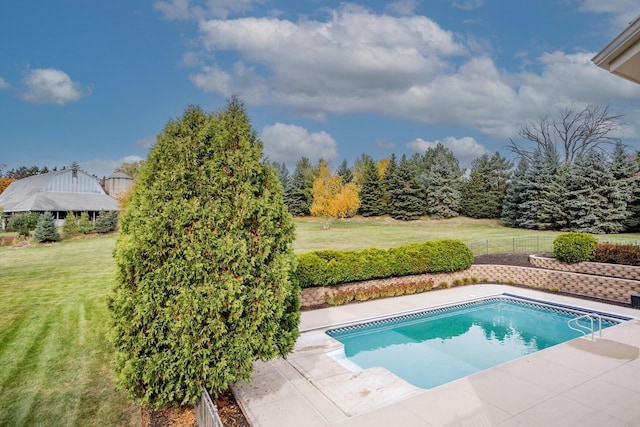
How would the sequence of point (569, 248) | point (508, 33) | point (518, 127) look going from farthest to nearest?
point (518, 127) < point (508, 33) < point (569, 248)

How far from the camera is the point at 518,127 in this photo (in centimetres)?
4534

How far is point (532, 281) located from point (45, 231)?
98.7 ft

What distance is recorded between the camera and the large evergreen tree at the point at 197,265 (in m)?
4.30

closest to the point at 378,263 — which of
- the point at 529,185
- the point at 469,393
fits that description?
the point at 469,393

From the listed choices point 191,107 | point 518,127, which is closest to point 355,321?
point 191,107

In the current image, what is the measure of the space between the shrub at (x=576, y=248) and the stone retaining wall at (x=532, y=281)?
702 millimetres

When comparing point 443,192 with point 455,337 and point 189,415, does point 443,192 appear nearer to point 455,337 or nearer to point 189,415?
point 455,337

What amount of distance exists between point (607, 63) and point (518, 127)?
160 ft

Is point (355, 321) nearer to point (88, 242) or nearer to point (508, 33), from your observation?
point (508, 33)

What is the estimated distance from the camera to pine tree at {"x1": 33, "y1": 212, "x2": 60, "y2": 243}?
989 inches

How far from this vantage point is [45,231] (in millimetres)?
25219

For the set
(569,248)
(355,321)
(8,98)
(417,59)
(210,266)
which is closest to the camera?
(210,266)

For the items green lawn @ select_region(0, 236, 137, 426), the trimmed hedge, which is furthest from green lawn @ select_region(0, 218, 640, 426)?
the trimmed hedge

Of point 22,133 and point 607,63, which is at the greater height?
point 22,133
